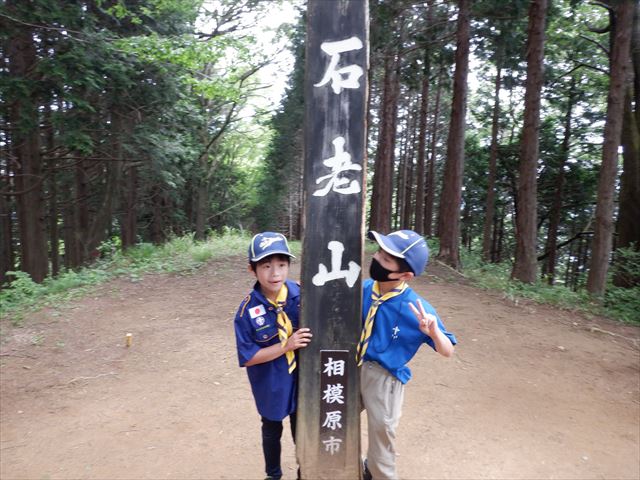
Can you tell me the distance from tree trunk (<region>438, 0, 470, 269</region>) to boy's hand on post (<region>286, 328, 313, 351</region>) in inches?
379

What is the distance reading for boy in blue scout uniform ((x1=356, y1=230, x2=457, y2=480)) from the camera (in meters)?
2.31

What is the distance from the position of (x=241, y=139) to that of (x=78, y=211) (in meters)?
11.1

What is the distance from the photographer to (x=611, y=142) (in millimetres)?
8797

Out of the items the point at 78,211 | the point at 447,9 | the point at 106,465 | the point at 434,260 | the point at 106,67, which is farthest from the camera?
the point at 78,211

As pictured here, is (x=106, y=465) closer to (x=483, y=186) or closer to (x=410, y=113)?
(x=483, y=186)

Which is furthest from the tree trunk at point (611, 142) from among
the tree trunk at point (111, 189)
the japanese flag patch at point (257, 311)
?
the tree trunk at point (111, 189)

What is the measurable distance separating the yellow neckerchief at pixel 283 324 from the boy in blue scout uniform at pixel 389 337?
40cm

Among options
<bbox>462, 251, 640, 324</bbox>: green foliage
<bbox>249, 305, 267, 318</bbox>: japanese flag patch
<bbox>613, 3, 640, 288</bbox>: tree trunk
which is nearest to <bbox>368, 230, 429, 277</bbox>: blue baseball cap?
<bbox>249, 305, 267, 318</bbox>: japanese flag patch

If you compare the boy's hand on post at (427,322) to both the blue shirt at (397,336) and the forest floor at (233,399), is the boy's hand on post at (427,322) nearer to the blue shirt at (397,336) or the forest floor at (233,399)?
the blue shirt at (397,336)

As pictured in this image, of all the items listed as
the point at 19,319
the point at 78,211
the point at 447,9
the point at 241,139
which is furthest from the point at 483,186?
the point at 19,319

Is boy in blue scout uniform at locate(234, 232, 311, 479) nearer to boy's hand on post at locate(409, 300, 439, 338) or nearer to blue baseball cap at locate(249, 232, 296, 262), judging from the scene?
blue baseball cap at locate(249, 232, 296, 262)

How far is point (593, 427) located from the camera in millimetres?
4156

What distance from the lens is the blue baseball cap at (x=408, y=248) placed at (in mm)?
2275

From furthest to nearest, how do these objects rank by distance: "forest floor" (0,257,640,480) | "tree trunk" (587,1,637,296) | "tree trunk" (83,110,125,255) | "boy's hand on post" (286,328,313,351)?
1. "tree trunk" (83,110,125,255)
2. "tree trunk" (587,1,637,296)
3. "forest floor" (0,257,640,480)
4. "boy's hand on post" (286,328,313,351)
